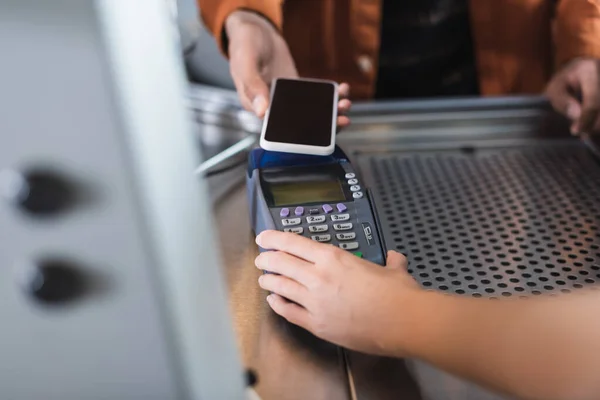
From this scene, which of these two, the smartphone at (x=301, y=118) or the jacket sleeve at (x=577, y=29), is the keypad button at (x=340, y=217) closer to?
the smartphone at (x=301, y=118)

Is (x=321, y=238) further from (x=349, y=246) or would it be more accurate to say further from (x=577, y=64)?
(x=577, y=64)

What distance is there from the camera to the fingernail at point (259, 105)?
0.67m

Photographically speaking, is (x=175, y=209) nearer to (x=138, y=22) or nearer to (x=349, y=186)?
(x=138, y=22)

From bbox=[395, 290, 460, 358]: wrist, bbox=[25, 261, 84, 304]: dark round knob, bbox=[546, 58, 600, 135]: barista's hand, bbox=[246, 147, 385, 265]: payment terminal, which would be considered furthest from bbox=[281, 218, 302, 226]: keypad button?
bbox=[546, 58, 600, 135]: barista's hand

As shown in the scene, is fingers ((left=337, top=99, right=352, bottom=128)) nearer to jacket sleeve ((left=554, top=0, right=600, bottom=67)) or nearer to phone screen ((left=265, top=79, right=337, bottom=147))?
phone screen ((left=265, top=79, right=337, bottom=147))

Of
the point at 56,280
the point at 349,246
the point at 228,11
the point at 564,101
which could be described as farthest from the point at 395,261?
the point at 228,11

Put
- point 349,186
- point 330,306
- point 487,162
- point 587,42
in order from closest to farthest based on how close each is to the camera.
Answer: point 330,306
point 349,186
point 487,162
point 587,42

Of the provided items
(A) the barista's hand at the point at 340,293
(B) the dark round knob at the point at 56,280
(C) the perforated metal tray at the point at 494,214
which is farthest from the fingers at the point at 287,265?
(B) the dark round knob at the point at 56,280

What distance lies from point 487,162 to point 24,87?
Answer: 0.55 metres

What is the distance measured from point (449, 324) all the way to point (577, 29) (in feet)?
2.06

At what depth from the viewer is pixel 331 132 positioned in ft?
1.95

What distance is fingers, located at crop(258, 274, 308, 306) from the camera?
1.46 feet

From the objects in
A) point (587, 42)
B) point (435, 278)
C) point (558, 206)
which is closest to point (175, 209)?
point (435, 278)

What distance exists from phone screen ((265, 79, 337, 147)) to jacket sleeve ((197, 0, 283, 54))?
0.82 feet
